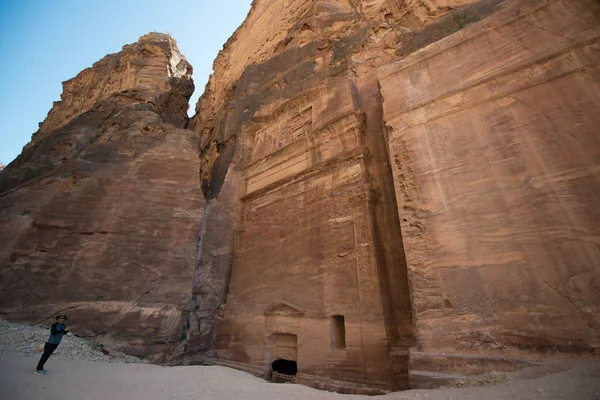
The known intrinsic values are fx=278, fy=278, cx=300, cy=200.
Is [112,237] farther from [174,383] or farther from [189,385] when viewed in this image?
[189,385]

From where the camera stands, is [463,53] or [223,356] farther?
[223,356]

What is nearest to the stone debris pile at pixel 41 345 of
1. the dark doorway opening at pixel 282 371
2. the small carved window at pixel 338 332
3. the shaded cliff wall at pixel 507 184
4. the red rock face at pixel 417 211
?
the red rock face at pixel 417 211

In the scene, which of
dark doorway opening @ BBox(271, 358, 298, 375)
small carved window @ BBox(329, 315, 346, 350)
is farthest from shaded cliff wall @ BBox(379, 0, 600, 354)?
dark doorway opening @ BBox(271, 358, 298, 375)

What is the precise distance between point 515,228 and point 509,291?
884 mm

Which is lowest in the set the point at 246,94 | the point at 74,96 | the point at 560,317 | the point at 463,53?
the point at 560,317

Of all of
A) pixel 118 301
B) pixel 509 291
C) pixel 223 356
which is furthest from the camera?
pixel 223 356

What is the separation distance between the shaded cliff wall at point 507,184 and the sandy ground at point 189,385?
2.05 ft

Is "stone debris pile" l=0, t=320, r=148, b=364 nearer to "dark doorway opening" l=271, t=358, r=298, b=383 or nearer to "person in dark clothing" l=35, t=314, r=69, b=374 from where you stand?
"person in dark clothing" l=35, t=314, r=69, b=374

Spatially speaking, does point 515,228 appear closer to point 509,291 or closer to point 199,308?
point 509,291

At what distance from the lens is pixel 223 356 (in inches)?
290

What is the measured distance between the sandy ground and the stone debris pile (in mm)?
351

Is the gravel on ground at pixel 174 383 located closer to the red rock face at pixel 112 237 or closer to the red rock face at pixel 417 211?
the red rock face at pixel 417 211

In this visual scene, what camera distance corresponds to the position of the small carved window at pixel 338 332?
5.77m

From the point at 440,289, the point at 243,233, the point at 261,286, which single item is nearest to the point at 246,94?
the point at 243,233
